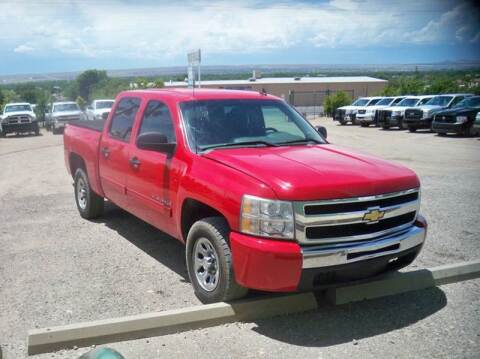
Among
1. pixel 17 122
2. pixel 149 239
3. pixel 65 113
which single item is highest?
pixel 65 113

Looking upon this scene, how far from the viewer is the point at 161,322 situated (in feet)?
12.6

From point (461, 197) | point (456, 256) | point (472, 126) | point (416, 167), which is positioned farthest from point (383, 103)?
point (456, 256)

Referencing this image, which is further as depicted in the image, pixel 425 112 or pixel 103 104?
pixel 103 104

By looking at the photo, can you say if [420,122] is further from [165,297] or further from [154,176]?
[165,297]

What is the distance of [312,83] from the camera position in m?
82.5

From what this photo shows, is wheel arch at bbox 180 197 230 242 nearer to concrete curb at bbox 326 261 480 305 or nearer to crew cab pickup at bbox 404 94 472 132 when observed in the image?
concrete curb at bbox 326 261 480 305

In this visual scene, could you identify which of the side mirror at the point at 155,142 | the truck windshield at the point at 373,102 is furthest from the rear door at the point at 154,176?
the truck windshield at the point at 373,102

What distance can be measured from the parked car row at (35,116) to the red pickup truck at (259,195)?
21808mm

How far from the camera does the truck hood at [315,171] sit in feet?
12.1

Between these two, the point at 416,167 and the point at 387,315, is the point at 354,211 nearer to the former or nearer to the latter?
the point at 387,315

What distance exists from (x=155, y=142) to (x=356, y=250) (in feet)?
6.90

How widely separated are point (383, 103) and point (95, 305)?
27.9 metres

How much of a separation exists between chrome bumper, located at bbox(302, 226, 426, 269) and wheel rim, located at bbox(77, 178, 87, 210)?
4651 mm

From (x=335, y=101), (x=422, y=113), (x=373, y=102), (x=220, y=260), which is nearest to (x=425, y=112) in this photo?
(x=422, y=113)
